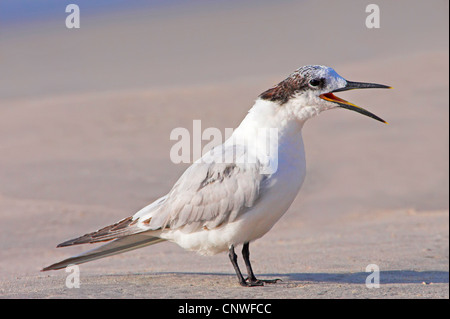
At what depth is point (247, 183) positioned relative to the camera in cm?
573

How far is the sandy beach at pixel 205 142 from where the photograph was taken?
682cm

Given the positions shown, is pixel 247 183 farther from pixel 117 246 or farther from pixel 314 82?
pixel 117 246

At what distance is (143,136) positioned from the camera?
44.2 ft

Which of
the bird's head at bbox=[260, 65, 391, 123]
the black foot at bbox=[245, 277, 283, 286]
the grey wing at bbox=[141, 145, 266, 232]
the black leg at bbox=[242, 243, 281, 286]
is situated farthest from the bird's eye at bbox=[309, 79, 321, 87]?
the black foot at bbox=[245, 277, 283, 286]

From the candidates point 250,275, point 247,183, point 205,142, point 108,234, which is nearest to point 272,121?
point 247,183

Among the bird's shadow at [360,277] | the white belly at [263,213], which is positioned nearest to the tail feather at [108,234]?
the white belly at [263,213]

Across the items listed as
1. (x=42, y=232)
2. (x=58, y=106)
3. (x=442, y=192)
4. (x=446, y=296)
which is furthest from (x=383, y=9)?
(x=446, y=296)

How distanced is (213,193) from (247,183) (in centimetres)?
31

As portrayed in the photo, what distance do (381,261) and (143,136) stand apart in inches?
270

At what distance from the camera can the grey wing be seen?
575 cm

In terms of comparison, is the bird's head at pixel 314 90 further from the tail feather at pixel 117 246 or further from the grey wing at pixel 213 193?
the tail feather at pixel 117 246

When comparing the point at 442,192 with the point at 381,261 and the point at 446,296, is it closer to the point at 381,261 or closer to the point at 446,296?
the point at 381,261

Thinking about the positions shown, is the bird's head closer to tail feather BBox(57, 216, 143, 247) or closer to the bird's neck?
the bird's neck

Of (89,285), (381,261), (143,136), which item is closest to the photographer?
(89,285)
